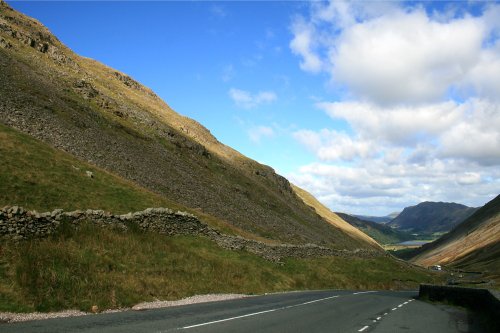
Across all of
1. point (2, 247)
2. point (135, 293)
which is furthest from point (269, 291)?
point (2, 247)

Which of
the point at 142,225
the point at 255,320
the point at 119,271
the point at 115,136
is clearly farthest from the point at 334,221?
the point at 255,320

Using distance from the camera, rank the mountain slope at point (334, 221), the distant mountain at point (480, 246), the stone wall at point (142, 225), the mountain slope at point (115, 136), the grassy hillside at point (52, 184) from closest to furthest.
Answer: the stone wall at point (142, 225) → the grassy hillside at point (52, 184) → the mountain slope at point (115, 136) → the distant mountain at point (480, 246) → the mountain slope at point (334, 221)

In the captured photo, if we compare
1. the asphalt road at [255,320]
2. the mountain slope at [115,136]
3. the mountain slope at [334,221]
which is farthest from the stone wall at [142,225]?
the mountain slope at [334,221]

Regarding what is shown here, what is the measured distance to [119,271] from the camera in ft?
72.3

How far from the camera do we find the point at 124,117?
77938 millimetres

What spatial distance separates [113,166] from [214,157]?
4268 centimetres

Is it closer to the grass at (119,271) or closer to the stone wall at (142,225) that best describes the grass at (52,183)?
the stone wall at (142,225)

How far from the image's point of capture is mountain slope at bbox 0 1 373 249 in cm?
5266

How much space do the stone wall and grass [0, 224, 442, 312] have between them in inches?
25.5

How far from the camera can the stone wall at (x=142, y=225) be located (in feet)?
65.5

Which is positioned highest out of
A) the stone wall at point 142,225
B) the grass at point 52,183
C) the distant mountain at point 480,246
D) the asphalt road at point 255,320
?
the distant mountain at point 480,246

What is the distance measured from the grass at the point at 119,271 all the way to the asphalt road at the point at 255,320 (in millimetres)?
2439

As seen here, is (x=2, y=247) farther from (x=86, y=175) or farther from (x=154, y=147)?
(x=154, y=147)

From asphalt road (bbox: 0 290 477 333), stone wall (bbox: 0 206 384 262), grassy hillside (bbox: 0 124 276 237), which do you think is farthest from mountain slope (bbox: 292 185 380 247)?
asphalt road (bbox: 0 290 477 333)
